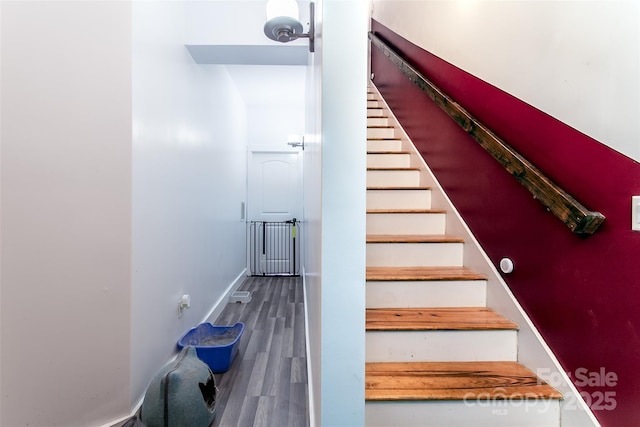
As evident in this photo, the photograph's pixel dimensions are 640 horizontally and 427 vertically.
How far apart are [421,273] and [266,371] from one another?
132cm

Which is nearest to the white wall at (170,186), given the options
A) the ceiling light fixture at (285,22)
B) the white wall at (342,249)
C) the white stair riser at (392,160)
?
the ceiling light fixture at (285,22)

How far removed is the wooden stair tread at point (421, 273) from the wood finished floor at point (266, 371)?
0.90 meters

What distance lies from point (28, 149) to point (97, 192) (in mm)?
291

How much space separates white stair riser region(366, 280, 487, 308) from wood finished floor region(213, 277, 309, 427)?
812mm

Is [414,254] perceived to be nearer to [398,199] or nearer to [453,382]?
[398,199]

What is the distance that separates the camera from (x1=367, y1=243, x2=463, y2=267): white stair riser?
1.61 m

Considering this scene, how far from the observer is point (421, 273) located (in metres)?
1.50

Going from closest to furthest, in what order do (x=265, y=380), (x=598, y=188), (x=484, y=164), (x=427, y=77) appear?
1. (x=598, y=188)
2. (x=484, y=164)
3. (x=265, y=380)
4. (x=427, y=77)

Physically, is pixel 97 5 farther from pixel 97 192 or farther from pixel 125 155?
pixel 97 192

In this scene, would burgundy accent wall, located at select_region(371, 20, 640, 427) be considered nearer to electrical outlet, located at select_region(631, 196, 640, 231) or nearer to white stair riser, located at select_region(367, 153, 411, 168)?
electrical outlet, located at select_region(631, 196, 640, 231)

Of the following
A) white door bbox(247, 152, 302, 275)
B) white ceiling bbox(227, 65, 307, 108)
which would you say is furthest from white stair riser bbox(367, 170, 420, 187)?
white door bbox(247, 152, 302, 275)

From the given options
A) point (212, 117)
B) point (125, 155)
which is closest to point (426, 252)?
point (125, 155)

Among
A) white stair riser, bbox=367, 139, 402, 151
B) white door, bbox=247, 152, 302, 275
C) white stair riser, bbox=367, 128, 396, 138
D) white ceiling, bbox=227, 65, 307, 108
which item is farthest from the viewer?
white door, bbox=247, 152, 302, 275

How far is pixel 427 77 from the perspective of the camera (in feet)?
6.91
